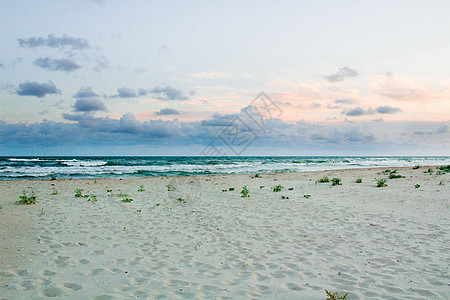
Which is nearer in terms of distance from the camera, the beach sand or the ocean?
the beach sand

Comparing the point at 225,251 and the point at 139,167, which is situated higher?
the point at 139,167

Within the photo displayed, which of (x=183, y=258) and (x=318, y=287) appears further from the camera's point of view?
(x=183, y=258)

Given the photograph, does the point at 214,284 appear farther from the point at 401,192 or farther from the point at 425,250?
the point at 401,192

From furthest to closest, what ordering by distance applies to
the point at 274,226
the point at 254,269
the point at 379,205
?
the point at 379,205, the point at 274,226, the point at 254,269

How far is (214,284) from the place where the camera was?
466 centimetres

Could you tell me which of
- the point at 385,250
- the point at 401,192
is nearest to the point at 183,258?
the point at 385,250

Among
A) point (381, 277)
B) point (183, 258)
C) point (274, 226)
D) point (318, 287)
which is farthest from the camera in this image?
point (274, 226)

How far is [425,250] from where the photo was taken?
6133 mm

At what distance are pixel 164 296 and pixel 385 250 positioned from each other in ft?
15.8

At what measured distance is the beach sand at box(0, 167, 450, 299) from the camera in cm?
449

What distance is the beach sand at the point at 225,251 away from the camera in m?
4.49

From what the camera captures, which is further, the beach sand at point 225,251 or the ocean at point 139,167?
the ocean at point 139,167

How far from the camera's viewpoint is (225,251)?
624cm

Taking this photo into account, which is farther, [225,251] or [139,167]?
[139,167]
